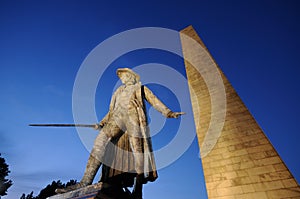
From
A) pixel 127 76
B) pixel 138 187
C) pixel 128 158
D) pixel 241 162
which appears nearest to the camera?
pixel 138 187

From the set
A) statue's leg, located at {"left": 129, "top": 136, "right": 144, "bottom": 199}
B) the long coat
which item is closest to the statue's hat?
the long coat

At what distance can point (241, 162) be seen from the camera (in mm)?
6465

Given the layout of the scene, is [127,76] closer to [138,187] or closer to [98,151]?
[98,151]

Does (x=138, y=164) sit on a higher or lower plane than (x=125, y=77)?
lower

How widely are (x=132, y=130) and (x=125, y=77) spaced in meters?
1.39

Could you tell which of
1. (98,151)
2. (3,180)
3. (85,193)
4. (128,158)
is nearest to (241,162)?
(128,158)

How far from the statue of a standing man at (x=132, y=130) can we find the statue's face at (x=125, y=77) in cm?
3

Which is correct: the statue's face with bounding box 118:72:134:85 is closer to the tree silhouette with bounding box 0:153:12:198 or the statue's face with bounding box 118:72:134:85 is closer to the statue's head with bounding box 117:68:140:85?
the statue's head with bounding box 117:68:140:85

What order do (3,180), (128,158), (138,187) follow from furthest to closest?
(3,180) < (128,158) < (138,187)

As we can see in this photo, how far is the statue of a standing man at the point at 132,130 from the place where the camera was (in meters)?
2.43

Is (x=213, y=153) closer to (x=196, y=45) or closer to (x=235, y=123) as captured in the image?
(x=235, y=123)

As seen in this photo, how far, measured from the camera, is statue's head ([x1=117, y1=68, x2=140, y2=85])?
12.0 ft

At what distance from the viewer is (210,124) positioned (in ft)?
26.4

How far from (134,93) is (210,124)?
5755mm
